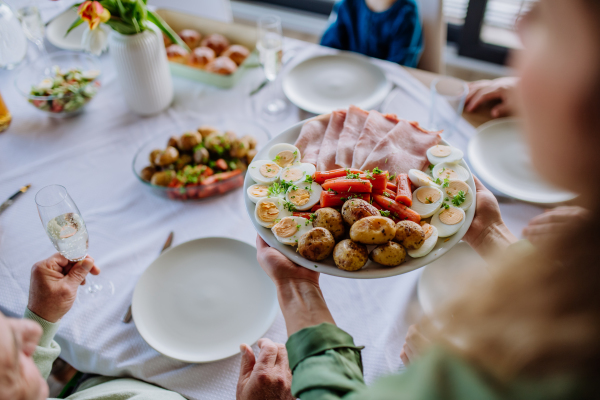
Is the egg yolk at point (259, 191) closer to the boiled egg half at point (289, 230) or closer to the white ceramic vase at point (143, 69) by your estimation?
the boiled egg half at point (289, 230)

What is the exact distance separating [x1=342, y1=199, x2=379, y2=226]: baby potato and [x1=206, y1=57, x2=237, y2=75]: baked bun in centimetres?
119

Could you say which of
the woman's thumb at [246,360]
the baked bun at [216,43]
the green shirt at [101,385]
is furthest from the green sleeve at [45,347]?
the baked bun at [216,43]

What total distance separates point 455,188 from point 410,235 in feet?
0.88

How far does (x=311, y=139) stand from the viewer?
1428 mm

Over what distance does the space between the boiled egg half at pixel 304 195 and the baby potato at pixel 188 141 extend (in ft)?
1.95

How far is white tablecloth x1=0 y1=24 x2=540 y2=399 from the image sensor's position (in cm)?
115

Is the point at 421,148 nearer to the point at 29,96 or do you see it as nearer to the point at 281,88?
the point at 281,88

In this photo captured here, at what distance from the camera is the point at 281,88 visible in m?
2.02

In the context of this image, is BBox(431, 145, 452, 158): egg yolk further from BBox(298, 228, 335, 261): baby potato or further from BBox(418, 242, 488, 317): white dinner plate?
BBox(298, 228, 335, 261): baby potato

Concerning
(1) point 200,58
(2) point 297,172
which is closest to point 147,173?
(2) point 297,172

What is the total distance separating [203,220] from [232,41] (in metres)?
1.19

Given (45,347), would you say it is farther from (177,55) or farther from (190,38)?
(190,38)

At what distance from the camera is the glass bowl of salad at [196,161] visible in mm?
1522

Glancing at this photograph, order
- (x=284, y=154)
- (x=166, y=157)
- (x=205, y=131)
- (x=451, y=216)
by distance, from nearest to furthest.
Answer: (x=451, y=216)
(x=284, y=154)
(x=166, y=157)
(x=205, y=131)
